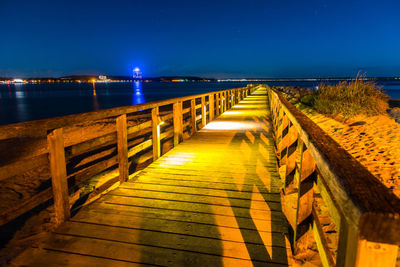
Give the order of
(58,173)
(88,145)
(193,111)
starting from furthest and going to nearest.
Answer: (193,111), (88,145), (58,173)

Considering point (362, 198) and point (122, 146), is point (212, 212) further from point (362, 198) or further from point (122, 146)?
Answer: point (362, 198)

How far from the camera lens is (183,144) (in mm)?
6332

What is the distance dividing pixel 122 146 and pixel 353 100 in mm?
8868

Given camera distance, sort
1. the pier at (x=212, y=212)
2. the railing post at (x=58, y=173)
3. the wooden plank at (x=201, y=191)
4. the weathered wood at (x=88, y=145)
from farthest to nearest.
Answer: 1. the wooden plank at (x=201, y=191)
2. the weathered wood at (x=88, y=145)
3. the railing post at (x=58, y=173)
4. the pier at (x=212, y=212)

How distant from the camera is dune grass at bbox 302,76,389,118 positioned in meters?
9.12

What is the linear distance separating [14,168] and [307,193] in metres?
2.40

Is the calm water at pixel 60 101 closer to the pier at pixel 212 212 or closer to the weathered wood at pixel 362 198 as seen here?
the pier at pixel 212 212

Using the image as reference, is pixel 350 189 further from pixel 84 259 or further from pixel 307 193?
pixel 84 259

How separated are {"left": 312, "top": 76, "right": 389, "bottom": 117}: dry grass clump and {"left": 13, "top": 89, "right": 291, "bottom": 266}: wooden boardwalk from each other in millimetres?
6281

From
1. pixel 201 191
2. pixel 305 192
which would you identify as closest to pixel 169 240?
pixel 201 191

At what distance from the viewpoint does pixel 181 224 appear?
2.73 meters

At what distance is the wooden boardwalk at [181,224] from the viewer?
222 centimetres

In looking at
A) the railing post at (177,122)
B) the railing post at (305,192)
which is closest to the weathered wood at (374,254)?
the railing post at (305,192)

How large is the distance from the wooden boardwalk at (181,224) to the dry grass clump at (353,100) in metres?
6.28
